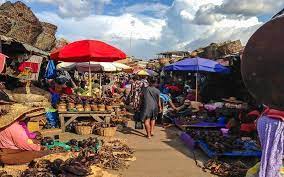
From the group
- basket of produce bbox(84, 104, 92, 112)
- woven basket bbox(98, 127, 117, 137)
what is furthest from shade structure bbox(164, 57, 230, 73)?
woven basket bbox(98, 127, 117, 137)

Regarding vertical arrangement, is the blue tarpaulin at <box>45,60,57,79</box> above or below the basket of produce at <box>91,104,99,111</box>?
above

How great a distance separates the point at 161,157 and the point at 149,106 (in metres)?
2.52

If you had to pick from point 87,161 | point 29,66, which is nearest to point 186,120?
point 29,66

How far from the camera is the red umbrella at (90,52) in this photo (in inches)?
452

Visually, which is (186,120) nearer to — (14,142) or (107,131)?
(107,131)

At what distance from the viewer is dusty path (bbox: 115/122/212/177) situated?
292 inches

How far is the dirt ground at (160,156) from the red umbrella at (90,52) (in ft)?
7.15

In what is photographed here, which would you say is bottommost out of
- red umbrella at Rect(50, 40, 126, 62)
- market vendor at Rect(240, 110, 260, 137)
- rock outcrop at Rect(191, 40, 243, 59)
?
market vendor at Rect(240, 110, 260, 137)

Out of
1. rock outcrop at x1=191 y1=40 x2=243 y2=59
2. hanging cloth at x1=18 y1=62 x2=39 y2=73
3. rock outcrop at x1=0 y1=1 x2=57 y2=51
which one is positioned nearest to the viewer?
hanging cloth at x1=18 y1=62 x2=39 y2=73

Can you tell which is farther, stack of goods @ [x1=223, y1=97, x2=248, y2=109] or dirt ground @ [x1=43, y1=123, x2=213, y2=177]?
stack of goods @ [x1=223, y1=97, x2=248, y2=109]

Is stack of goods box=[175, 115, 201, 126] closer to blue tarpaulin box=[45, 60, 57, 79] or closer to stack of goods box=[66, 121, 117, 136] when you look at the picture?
stack of goods box=[66, 121, 117, 136]

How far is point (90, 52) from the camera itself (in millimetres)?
11406

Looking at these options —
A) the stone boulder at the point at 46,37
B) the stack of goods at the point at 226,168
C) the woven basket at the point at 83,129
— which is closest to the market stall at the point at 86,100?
the woven basket at the point at 83,129

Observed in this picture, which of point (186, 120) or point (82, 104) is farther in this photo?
point (186, 120)
